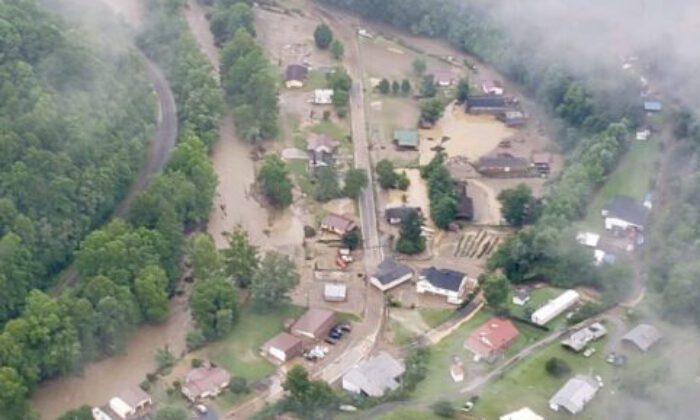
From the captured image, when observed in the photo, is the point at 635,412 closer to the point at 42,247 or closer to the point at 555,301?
A: the point at 555,301

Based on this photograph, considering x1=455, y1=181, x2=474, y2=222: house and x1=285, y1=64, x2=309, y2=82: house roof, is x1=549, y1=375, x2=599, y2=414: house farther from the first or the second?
x1=285, y1=64, x2=309, y2=82: house roof

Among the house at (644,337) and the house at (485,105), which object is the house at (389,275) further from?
the house at (485,105)

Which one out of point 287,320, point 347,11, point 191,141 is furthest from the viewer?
point 347,11

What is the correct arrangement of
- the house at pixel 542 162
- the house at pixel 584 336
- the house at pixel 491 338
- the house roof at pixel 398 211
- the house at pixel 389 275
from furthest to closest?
1. the house at pixel 542 162
2. the house roof at pixel 398 211
3. the house at pixel 389 275
4. the house at pixel 584 336
5. the house at pixel 491 338

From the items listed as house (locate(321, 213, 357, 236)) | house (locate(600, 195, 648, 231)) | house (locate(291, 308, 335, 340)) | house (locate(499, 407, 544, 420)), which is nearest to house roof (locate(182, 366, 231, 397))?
house (locate(291, 308, 335, 340))

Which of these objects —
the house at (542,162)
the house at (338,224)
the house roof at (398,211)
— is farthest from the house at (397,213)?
the house at (542,162)

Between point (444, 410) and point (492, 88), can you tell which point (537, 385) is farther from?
point (492, 88)

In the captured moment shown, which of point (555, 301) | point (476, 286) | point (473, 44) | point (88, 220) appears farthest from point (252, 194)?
point (473, 44)
